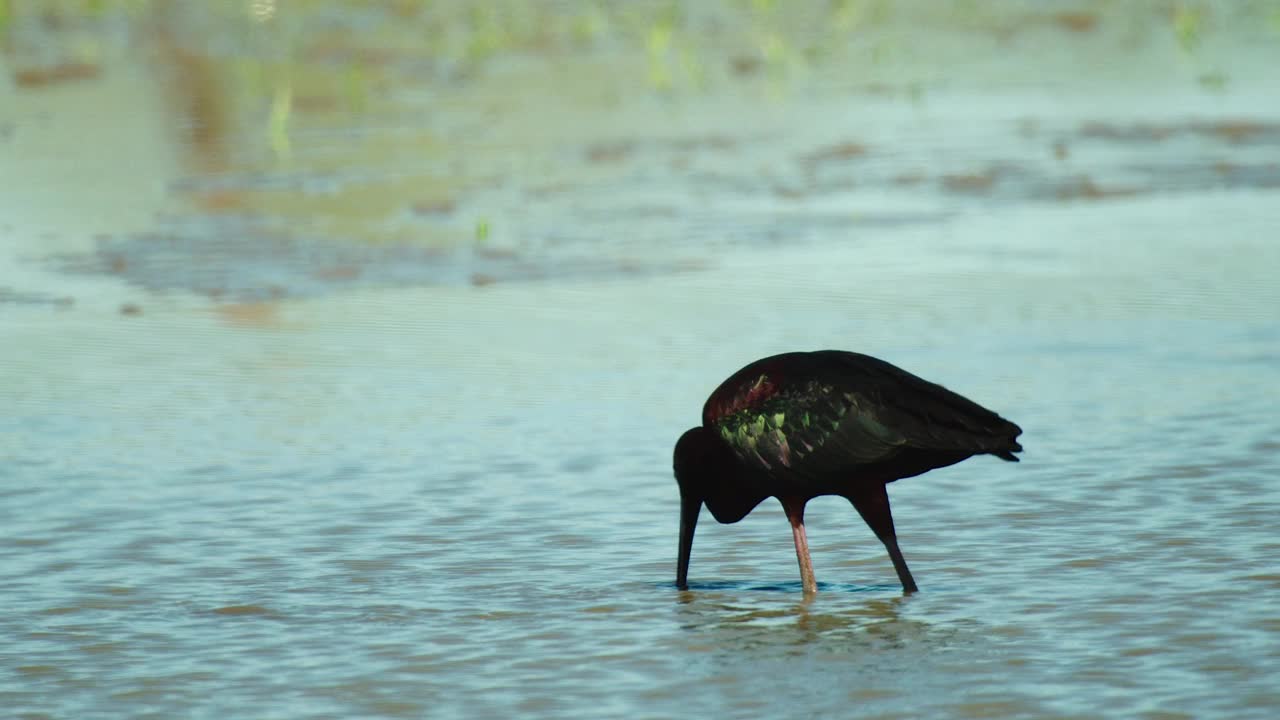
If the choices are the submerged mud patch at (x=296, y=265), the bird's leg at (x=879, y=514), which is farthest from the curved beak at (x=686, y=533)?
the submerged mud patch at (x=296, y=265)

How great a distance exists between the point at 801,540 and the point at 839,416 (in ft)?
1.29

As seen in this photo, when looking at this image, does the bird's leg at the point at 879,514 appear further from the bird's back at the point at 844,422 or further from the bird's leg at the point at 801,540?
the bird's leg at the point at 801,540

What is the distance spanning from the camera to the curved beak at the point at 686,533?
6340 mm

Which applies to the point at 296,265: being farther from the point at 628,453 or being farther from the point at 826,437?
the point at 826,437

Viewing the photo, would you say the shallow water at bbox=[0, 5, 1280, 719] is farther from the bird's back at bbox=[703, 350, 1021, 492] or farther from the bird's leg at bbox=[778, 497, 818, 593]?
the bird's back at bbox=[703, 350, 1021, 492]

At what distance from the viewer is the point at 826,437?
6.04 meters

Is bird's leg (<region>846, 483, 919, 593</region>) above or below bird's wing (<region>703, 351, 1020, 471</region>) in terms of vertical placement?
below

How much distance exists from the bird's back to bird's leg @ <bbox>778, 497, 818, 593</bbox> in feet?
0.27

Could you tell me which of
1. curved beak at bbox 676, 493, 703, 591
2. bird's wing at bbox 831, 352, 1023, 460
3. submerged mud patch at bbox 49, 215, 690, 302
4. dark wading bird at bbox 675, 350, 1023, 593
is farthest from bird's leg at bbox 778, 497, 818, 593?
submerged mud patch at bbox 49, 215, 690, 302

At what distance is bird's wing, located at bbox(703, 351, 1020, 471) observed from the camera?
5828 millimetres

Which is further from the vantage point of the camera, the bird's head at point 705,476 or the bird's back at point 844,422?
the bird's head at point 705,476

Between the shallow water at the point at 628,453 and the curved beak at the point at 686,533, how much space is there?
2.4 inches

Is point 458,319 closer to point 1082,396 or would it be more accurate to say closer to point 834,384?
point 1082,396

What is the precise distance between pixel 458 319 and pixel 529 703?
5.46 metres
